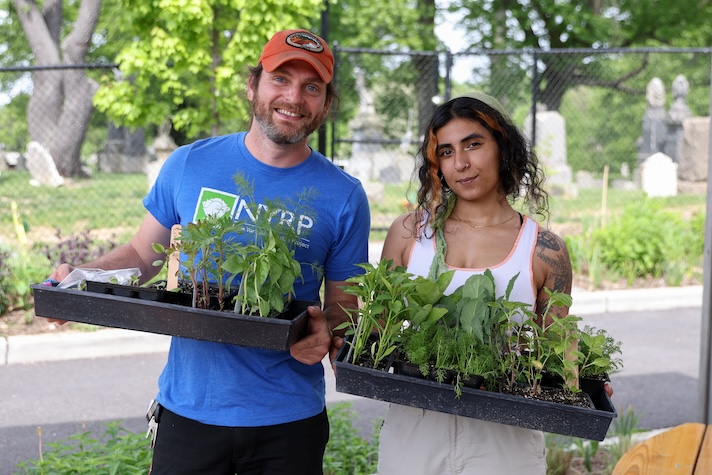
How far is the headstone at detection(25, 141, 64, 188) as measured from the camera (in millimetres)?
16031

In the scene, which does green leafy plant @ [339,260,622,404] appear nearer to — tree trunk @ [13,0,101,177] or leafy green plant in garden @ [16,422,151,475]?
leafy green plant in garden @ [16,422,151,475]

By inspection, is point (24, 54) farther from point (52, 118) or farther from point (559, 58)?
point (559, 58)

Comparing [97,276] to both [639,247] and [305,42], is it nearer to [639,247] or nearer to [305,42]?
[305,42]

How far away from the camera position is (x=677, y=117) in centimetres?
2098

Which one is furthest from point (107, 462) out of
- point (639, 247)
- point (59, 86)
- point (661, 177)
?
point (59, 86)

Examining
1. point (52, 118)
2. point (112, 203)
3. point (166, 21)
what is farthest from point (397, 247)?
point (52, 118)

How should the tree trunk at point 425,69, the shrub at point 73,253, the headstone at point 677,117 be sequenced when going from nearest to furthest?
the shrub at point 73,253 < the tree trunk at point 425,69 < the headstone at point 677,117

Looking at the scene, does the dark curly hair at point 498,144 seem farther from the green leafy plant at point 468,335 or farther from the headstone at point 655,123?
the headstone at point 655,123

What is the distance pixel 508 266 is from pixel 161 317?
0.94 meters

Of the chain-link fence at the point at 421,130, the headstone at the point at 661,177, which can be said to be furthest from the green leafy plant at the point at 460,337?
the headstone at the point at 661,177

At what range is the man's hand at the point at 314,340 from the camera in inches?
80.0

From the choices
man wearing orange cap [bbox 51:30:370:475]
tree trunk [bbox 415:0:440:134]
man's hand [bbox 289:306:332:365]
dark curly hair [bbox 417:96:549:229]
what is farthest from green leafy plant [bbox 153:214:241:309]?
tree trunk [bbox 415:0:440:134]

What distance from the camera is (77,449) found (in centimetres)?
425

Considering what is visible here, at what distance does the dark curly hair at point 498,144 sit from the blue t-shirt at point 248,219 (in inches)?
8.1
